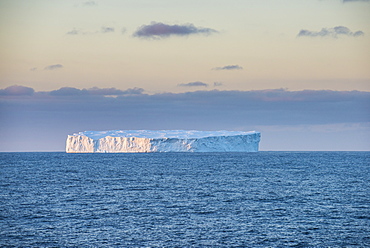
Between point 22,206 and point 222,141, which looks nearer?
point 22,206

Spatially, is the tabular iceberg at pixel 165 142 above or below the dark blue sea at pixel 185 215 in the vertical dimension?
above

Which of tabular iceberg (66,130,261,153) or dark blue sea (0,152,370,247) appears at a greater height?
tabular iceberg (66,130,261,153)

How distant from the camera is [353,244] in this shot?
834 inches

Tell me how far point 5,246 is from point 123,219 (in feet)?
23.4

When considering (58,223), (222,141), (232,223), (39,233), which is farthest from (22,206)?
(222,141)

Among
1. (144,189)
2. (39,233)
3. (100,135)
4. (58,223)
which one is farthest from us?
(100,135)

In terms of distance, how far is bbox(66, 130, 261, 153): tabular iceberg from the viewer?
112m

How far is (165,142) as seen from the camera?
113625 millimetres

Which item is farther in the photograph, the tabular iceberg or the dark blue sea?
the tabular iceberg

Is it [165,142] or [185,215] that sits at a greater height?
[165,142]

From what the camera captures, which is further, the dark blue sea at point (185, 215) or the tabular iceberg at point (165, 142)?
the tabular iceberg at point (165, 142)

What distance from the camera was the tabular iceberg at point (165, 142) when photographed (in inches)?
4397

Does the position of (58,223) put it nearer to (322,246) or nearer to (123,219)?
(123,219)

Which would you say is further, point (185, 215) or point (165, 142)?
point (165, 142)
